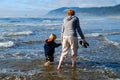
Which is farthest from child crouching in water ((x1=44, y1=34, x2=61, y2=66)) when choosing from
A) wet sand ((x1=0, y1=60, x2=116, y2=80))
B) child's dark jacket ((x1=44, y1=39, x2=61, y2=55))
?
wet sand ((x1=0, y1=60, x2=116, y2=80))

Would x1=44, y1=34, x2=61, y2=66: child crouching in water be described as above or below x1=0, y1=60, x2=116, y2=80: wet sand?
above

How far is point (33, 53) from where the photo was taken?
14039 millimetres

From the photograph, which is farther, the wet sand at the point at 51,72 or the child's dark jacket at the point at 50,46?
the child's dark jacket at the point at 50,46

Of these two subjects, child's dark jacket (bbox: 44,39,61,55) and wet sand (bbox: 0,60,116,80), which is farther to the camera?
child's dark jacket (bbox: 44,39,61,55)

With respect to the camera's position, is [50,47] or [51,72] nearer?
[51,72]

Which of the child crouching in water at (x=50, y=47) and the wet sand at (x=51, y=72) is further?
the child crouching in water at (x=50, y=47)

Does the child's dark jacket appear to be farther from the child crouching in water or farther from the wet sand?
the wet sand

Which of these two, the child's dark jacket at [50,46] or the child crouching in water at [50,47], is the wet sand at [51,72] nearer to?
the child crouching in water at [50,47]

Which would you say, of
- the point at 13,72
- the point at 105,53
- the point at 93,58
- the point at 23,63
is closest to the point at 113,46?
the point at 105,53

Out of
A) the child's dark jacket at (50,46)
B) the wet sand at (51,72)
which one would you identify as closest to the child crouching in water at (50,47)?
the child's dark jacket at (50,46)

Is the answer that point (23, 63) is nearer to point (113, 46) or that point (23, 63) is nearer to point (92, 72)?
point (92, 72)

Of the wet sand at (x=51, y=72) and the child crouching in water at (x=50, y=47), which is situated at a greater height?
the child crouching in water at (x=50, y=47)

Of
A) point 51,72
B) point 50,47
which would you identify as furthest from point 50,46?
point 51,72

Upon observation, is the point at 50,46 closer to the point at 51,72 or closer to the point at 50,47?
the point at 50,47
